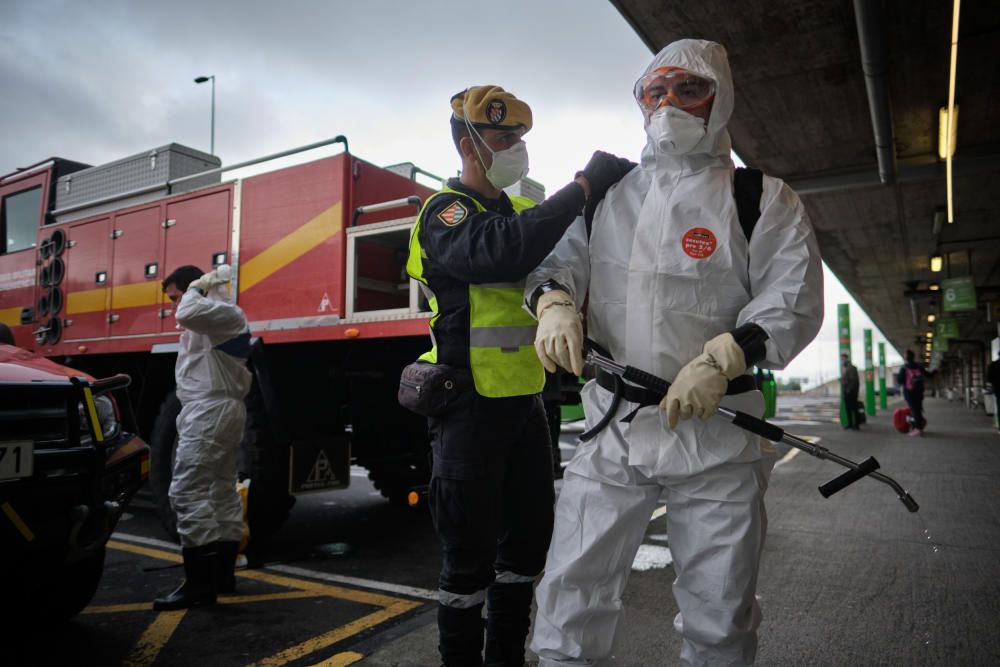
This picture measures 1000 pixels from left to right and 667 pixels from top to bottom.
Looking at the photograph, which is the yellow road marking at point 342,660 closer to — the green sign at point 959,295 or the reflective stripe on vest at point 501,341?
the reflective stripe on vest at point 501,341

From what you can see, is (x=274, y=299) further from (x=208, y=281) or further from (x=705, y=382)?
(x=705, y=382)

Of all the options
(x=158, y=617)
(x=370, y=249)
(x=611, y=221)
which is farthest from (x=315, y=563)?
(x=611, y=221)

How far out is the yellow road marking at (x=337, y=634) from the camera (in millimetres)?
2695

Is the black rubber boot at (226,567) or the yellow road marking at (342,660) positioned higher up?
the black rubber boot at (226,567)

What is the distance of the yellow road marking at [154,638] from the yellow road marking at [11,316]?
4517 mm

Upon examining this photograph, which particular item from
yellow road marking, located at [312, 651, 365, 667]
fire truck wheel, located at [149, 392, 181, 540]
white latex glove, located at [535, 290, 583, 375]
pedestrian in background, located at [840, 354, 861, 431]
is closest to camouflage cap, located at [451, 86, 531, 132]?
white latex glove, located at [535, 290, 583, 375]

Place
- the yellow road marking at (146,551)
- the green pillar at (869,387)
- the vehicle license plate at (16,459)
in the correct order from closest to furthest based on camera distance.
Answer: the vehicle license plate at (16,459) → the yellow road marking at (146,551) → the green pillar at (869,387)

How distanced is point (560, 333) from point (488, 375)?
→ 0.41 meters

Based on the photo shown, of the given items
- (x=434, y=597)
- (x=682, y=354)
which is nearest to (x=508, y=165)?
(x=682, y=354)

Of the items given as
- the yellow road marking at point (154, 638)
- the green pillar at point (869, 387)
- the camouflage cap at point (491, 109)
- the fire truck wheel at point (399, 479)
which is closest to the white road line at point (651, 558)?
the fire truck wheel at point (399, 479)

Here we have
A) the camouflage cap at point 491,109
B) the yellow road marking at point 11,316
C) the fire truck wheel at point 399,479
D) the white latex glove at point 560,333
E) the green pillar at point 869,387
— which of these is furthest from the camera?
the green pillar at point 869,387

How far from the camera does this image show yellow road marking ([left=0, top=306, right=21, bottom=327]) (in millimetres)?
6367

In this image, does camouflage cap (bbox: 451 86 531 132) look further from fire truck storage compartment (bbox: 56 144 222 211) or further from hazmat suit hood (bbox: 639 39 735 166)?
fire truck storage compartment (bbox: 56 144 222 211)

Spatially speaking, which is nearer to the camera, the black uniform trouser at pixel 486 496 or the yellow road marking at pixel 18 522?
A: the black uniform trouser at pixel 486 496
